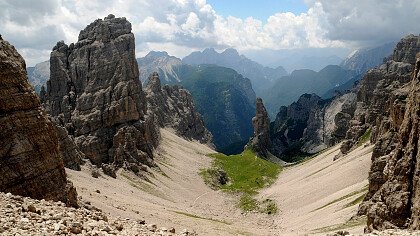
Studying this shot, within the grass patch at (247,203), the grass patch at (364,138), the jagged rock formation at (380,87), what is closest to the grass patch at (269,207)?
the grass patch at (247,203)

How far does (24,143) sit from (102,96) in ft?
299

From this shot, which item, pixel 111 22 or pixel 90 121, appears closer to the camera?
pixel 90 121

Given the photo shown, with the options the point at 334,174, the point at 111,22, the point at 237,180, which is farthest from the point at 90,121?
the point at 334,174

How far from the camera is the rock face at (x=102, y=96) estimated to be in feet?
420

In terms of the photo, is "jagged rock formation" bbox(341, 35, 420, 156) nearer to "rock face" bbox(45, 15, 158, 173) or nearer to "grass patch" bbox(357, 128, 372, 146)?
"grass patch" bbox(357, 128, 372, 146)

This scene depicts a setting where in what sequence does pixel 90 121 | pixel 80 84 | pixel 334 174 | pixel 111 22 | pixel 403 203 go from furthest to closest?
pixel 111 22, pixel 80 84, pixel 90 121, pixel 334 174, pixel 403 203

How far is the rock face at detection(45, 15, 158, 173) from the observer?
127975 millimetres

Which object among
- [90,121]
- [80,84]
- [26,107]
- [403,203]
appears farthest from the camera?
[80,84]

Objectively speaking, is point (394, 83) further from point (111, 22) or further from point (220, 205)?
point (111, 22)

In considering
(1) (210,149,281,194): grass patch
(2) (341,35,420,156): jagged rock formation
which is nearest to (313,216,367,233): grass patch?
(2) (341,35,420,156): jagged rock formation

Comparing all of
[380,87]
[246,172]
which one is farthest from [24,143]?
[380,87]

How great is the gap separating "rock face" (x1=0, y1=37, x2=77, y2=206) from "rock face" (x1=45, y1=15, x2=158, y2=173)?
6961 cm

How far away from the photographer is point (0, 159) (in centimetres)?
4566

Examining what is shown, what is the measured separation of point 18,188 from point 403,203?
1563 inches
